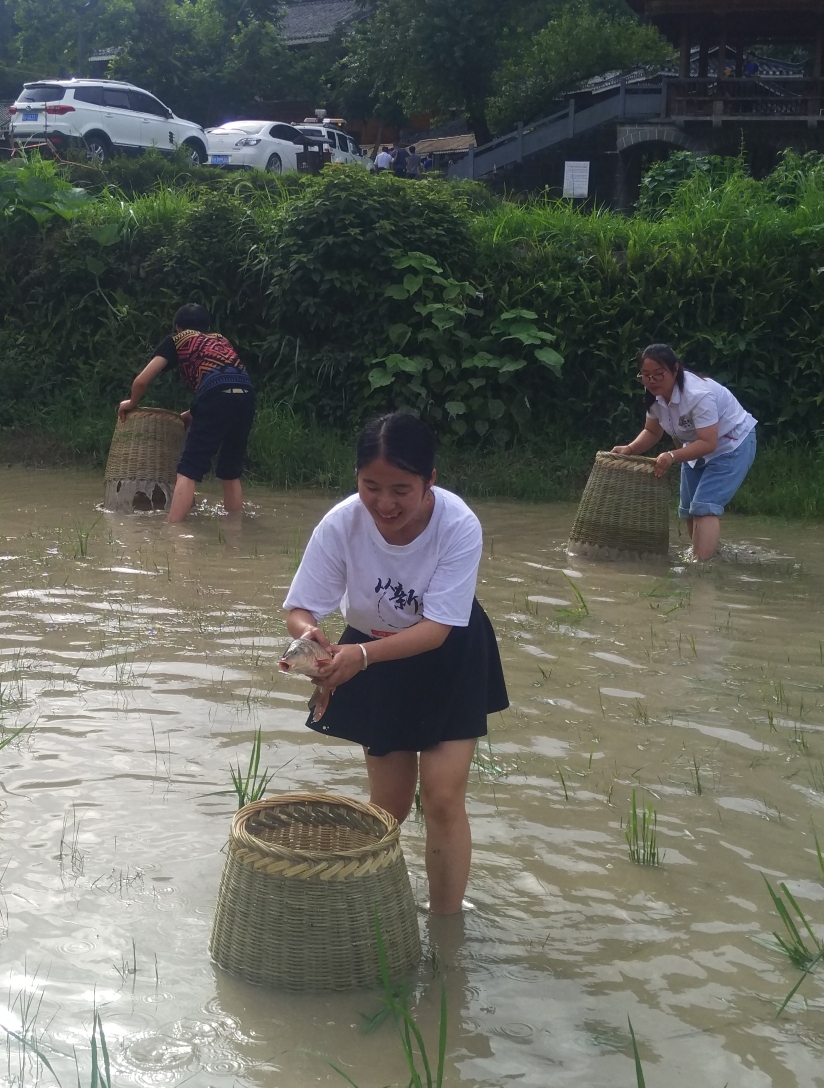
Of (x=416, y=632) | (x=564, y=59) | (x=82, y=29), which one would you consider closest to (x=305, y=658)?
(x=416, y=632)

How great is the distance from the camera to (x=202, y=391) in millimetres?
8703

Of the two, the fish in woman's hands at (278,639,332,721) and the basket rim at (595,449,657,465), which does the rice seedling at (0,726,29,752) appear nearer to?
the fish in woman's hands at (278,639,332,721)

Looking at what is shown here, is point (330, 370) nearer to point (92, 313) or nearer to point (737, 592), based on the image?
point (92, 313)

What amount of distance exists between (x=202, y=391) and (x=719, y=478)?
11.6 feet

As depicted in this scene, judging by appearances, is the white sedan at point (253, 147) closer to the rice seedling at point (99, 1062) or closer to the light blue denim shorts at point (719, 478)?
the light blue denim shorts at point (719, 478)

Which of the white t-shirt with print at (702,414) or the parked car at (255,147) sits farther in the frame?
the parked car at (255,147)

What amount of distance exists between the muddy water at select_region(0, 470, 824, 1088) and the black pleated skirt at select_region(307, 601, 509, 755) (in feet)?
1.92

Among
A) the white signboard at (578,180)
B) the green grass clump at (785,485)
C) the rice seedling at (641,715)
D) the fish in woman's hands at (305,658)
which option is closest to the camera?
the fish in woman's hands at (305,658)

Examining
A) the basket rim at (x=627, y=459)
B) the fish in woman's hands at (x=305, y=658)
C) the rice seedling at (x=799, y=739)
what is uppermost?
the basket rim at (x=627, y=459)

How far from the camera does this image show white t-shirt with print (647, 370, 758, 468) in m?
7.57

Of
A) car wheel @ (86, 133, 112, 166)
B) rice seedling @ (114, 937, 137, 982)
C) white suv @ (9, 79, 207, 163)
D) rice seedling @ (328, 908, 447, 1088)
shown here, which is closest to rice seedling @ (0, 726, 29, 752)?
rice seedling @ (114, 937, 137, 982)

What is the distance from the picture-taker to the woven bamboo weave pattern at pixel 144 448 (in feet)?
30.3

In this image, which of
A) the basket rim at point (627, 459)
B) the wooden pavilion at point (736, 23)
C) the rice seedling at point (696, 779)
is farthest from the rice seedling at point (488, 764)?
the wooden pavilion at point (736, 23)

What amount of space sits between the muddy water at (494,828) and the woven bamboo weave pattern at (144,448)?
173 cm
